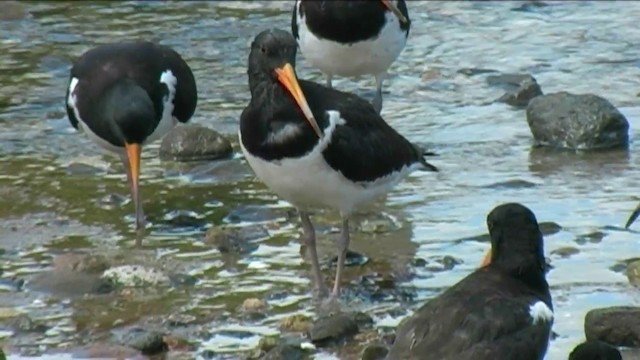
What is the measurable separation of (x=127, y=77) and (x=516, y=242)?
111 inches

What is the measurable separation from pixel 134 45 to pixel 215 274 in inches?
71.7

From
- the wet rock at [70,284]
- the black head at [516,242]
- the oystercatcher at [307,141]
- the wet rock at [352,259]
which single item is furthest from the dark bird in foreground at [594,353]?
the wet rock at [70,284]

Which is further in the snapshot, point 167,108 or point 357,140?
point 167,108

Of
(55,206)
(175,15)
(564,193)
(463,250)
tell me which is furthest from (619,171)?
(175,15)

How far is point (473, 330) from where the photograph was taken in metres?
5.69

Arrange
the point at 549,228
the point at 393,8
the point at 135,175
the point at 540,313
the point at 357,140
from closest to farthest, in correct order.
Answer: the point at 540,313
the point at 357,140
the point at 549,228
the point at 135,175
the point at 393,8

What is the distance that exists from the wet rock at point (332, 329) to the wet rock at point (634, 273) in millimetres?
1119

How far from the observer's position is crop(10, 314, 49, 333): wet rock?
669 cm

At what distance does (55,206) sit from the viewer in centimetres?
828

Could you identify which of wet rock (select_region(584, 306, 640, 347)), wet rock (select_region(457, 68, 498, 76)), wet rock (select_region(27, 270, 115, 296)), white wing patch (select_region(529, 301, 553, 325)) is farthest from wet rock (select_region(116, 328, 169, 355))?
wet rock (select_region(457, 68, 498, 76))

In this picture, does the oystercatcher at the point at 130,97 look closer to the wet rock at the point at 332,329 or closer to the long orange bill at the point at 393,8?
the long orange bill at the point at 393,8

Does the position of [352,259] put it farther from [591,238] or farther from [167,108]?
[167,108]

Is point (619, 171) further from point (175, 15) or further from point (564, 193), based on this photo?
point (175, 15)

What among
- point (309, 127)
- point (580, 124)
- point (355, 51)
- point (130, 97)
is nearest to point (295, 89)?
point (309, 127)
